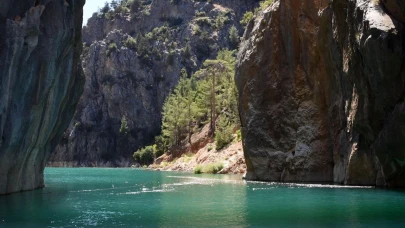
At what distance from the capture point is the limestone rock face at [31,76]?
25.1 m

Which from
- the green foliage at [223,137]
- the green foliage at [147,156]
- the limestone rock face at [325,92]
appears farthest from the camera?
the green foliage at [147,156]

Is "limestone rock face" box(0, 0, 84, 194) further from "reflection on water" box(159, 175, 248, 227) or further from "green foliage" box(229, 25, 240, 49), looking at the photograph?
"green foliage" box(229, 25, 240, 49)

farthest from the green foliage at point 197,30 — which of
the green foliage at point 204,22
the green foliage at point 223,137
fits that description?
the green foliage at point 223,137

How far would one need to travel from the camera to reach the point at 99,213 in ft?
65.1

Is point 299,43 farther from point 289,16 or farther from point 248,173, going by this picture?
point 248,173

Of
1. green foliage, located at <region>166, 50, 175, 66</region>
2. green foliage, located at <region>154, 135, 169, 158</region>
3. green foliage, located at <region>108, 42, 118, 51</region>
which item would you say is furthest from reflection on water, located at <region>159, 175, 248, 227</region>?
green foliage, located at <region>108, 42, 118, 51</region>

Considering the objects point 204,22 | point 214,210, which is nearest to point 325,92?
point 214,210

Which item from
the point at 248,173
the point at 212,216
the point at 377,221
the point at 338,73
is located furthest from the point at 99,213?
the point at 248,173

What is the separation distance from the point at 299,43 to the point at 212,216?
2694 centimetres

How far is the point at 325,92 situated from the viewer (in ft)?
129

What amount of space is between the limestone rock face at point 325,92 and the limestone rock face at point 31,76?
58.4ft

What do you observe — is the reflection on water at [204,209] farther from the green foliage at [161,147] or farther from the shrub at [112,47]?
the shrub at [112,47]

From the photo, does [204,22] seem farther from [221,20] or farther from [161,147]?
[161,147]

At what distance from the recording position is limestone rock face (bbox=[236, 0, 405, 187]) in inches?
1097
